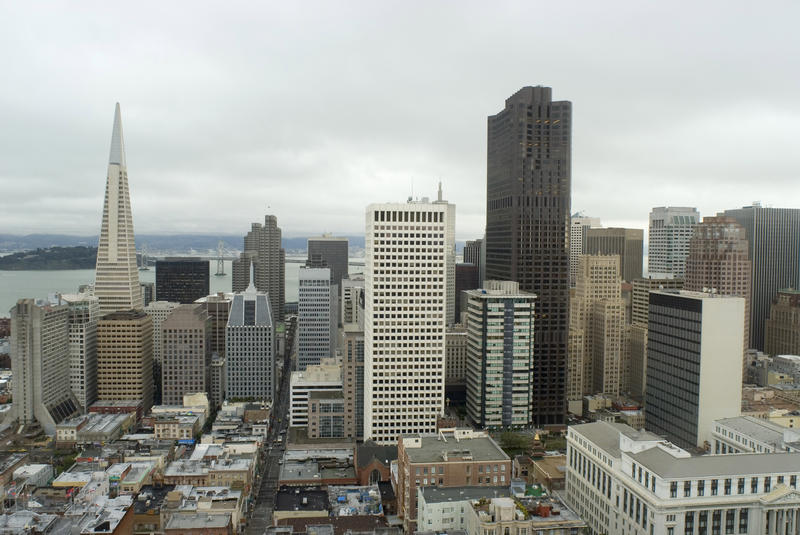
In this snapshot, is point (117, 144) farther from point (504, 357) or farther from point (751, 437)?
point (751, 437)

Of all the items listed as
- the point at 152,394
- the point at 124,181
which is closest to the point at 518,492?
the point at 152,394

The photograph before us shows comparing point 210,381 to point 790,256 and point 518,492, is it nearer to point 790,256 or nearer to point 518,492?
point 518,492

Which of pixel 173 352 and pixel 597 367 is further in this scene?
pixel 597 367

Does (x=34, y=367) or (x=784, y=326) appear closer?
(x=34, y=367)

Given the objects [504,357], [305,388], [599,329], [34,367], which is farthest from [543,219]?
[34,367]

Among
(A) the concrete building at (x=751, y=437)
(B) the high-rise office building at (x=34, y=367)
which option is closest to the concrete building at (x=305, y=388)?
(B) the high-rise office building at (x=34, y=367)

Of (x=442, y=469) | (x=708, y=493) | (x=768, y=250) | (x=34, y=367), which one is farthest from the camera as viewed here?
(x=768, y=250)
